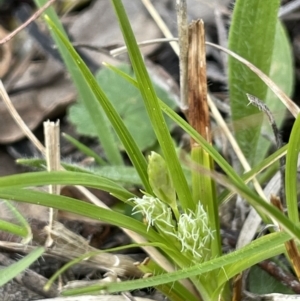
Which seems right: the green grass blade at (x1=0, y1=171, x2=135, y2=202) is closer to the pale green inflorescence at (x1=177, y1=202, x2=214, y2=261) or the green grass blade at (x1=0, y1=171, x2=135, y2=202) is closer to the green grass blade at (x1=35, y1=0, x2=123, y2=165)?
the pale green inflorescence at (x1=177, y1=202, x2=214, y2=261)

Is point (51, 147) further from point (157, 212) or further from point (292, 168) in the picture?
point (292, 168)

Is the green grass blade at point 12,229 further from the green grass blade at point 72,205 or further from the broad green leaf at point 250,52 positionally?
the broad green leaf at point 250,52

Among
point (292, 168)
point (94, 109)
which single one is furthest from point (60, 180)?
point (94, 109)

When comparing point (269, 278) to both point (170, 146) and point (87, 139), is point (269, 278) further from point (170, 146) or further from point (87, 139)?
point (87, 139)

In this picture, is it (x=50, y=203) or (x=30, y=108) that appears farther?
(x=30, y=108)

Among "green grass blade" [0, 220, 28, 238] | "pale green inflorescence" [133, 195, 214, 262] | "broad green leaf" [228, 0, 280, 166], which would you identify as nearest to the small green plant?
"pale green inflorescence" [133, 195, 214, 262]

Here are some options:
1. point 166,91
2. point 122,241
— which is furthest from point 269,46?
point 122,241

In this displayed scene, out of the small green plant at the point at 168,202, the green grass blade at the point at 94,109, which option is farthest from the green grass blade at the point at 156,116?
the green grass blade at the point at 94,109
